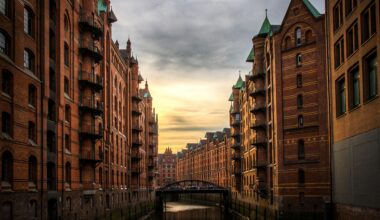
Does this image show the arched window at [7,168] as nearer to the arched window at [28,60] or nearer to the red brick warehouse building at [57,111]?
the red brick warehouse building at [57,111]

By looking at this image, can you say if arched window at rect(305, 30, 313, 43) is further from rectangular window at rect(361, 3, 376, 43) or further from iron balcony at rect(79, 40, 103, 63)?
rectangular window at rect(361, 3, 376, 43)

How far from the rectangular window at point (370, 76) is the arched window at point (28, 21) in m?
17.2

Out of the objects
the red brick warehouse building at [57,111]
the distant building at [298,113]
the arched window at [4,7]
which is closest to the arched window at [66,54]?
the red brick warehouse building at [57,111]

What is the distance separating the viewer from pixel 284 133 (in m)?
45.4

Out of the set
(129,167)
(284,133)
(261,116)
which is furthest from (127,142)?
(284,133)

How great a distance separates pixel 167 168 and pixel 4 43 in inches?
6760

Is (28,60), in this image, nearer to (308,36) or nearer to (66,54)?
(66,54)

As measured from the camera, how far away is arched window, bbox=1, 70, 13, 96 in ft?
80.9

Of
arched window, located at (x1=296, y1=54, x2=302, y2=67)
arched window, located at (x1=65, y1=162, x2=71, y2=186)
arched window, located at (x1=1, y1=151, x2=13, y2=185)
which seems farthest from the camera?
arched window, located at (x1=296, y1=54, x2=302, y2=67)

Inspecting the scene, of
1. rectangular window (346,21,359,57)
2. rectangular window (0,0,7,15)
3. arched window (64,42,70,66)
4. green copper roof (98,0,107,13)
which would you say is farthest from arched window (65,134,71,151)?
rectangular window (346,21,359,57)

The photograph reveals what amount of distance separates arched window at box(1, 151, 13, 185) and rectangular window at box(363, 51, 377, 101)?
16.8 m

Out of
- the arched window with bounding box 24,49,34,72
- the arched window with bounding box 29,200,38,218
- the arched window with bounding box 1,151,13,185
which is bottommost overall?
the arched window with bounding box 29,200,38,218

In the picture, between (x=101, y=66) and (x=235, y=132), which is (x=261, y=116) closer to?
(x=101, y=66)

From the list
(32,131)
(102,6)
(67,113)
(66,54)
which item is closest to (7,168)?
(32,131)
